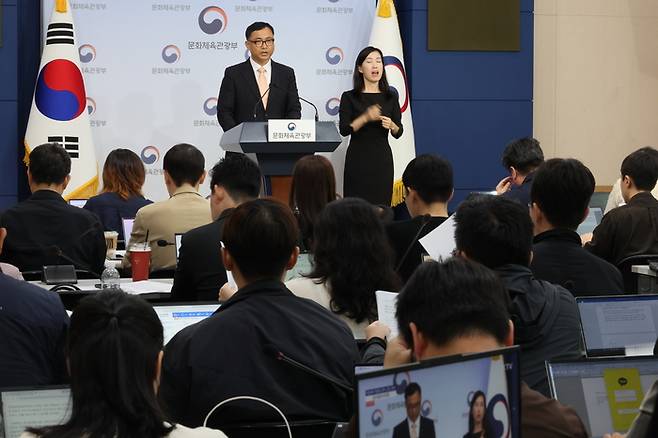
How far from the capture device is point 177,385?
8.67 feet

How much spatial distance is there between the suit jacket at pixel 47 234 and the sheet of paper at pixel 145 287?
663 mm

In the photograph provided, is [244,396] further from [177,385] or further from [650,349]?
[650,349]

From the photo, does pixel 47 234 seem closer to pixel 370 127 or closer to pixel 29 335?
pixel 29 335

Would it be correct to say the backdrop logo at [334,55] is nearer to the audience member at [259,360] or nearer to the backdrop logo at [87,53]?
the backdrop logo at [87,53]

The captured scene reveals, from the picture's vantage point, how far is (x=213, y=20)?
9688 mm

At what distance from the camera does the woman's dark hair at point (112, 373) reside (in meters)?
1.82

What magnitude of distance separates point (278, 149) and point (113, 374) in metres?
5.61

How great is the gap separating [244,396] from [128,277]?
318 cm

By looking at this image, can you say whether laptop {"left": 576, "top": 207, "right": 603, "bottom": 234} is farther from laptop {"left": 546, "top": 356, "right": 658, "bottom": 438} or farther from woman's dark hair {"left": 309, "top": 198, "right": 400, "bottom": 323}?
laptop {"left": 546, "top": 356, "right": 658, "bottom": 438}

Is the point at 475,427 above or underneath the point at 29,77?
underneath

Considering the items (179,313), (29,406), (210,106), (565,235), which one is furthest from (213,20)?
(29,406)

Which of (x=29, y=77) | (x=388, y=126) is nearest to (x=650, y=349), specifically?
(x=388, y=126)

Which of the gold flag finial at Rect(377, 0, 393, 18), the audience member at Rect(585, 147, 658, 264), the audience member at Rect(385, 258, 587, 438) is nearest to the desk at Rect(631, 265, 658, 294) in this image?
the audience member at Rect(585, 147, 658, 264)

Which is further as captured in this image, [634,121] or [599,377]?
[634,121]
